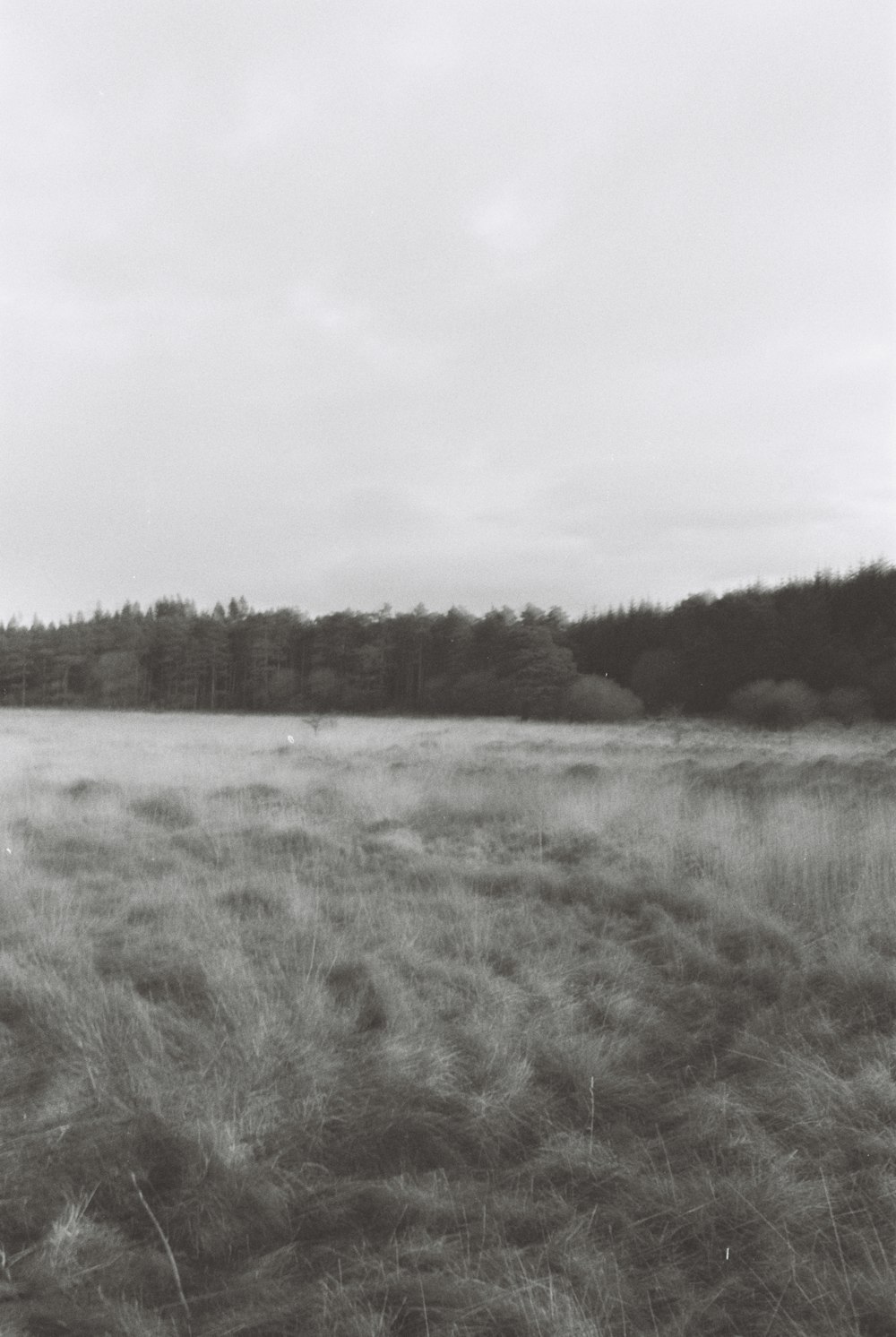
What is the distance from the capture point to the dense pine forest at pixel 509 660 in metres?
37.0

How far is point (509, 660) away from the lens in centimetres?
4484

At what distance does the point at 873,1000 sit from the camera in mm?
4066

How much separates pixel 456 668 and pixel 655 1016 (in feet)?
152

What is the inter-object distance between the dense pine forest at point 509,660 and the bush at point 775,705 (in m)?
0.10

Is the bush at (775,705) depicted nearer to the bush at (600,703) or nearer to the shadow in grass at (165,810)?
the bush at (600,703)

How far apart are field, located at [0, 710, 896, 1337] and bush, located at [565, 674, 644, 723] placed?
1203 inches

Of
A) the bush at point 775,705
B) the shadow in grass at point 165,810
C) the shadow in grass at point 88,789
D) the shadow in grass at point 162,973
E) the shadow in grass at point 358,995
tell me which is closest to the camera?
the shadow in grass at point 358,995

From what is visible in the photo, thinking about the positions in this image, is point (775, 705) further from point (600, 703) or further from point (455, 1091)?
point (455, 1091)

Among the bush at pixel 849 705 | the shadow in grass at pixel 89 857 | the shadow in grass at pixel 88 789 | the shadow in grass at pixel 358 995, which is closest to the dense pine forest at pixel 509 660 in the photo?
the bush at pixel 849 705

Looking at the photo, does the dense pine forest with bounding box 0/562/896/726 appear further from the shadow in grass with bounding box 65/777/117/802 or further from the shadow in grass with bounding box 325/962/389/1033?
the shadow in grass with bounding box 325/962/389/1033

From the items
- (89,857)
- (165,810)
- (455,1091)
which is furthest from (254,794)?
(455,1091)

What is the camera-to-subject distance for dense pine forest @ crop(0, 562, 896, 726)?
37.0 m

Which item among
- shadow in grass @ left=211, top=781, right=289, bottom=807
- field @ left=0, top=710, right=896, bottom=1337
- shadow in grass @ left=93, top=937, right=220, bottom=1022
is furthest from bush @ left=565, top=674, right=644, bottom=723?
shadow in grass @ left=93, top=937, right=220, bottom=1022

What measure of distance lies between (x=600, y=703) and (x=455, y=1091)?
36.2 metres
